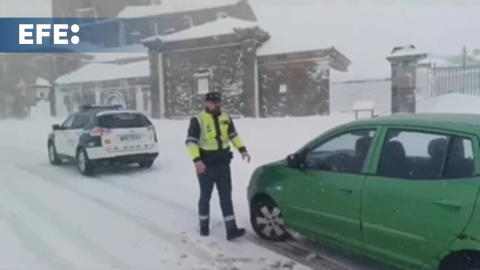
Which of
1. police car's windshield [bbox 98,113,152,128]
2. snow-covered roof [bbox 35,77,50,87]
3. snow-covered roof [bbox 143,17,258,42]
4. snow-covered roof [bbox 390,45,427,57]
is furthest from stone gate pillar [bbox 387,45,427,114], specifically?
snow-covered roof [bbox 35,77,50,87]

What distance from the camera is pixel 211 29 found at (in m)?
6.00

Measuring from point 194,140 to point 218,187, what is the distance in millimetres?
527

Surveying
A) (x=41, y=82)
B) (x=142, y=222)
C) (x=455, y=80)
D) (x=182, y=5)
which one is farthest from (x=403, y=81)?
(x=41, y=82)

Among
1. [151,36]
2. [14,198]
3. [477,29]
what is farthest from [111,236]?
[477,29]

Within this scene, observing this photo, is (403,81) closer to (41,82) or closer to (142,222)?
(142,222)

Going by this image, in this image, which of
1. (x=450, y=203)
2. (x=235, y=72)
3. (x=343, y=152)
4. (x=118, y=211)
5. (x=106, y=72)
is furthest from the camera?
(x=235, y=72)

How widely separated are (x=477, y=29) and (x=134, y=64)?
4.22m

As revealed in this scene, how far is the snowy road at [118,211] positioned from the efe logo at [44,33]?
41.6 inches

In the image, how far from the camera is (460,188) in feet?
9.04

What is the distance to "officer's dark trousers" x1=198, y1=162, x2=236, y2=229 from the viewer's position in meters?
4.45

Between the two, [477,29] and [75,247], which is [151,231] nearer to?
[75,247]

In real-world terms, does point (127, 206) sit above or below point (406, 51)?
below

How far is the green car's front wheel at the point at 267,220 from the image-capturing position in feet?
14.3

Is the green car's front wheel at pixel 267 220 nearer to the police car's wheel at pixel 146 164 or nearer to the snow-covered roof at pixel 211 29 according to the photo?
the snow-covered roof at pixel 211 29
